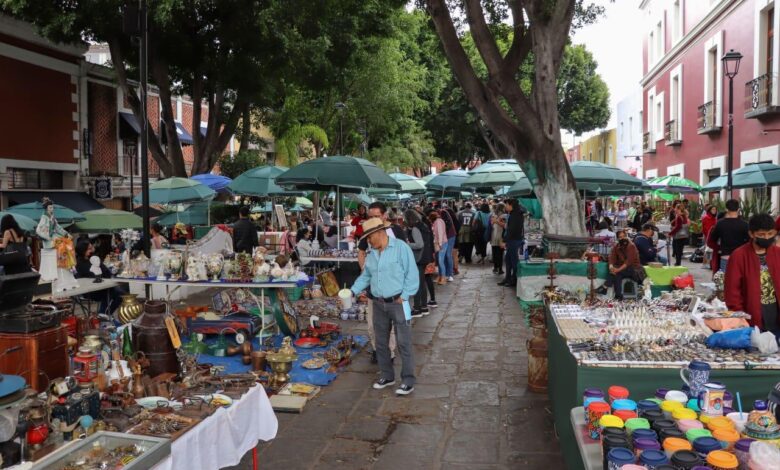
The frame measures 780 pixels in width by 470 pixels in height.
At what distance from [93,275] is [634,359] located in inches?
285

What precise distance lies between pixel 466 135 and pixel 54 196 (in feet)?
82.2

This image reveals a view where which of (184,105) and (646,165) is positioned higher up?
(184,105)

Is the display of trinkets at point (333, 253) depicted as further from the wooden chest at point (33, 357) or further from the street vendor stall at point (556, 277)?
the wooden chest at point (33, 357)

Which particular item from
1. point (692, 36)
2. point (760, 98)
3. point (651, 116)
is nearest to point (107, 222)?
point (760, 98)

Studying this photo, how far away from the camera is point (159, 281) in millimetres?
8133

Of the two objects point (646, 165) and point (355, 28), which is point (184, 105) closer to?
point (355, 28)

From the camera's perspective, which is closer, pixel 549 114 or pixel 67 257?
pixel 67 257

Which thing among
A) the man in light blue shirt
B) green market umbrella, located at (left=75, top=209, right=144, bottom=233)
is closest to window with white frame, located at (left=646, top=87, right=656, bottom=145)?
green market umbrella, located at (left=75, top=209, right=144, bottom=233)

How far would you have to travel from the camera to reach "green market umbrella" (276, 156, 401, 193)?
10.4 meters

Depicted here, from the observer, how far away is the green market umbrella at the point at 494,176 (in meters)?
14.5

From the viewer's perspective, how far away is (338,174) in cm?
1049

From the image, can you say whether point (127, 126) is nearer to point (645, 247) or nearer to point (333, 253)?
point (333, 253)

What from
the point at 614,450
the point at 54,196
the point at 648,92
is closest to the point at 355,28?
the point at 54,196

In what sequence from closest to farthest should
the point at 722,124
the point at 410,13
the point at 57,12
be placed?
the point at 57,12 → the point at 722,124 → the point at 410,13
